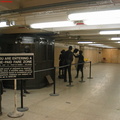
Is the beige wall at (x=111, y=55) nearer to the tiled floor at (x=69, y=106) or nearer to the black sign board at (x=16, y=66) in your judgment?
the tiled floor at (x=69, y=106)

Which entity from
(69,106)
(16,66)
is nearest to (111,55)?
(69,106)

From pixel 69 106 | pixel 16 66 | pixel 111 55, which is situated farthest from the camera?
pixel 111 55

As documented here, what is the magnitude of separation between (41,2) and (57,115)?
247 centimetres

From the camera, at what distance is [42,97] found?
4465 millimetres

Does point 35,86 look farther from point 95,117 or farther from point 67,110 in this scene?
point 95,117

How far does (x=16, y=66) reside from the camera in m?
3.07

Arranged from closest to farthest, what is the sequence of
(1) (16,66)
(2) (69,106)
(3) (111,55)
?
1. (1) (16,66)
2. (2) (69,106)
3. (3) (111,55)

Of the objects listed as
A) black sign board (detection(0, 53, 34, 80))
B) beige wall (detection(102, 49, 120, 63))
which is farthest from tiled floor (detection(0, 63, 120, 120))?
beige wall (detection(102, 49, 120, 63))

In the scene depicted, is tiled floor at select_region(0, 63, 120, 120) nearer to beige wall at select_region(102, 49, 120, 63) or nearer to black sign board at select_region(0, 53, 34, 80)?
black sign board at select_region(0, 53, 34, 80)

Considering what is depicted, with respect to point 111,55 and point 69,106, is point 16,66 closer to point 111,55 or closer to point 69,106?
point 69,106

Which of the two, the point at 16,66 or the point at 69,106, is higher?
the point at 16,66

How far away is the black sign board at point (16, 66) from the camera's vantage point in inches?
119

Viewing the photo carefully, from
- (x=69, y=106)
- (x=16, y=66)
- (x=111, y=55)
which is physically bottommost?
(x=69, y=106)

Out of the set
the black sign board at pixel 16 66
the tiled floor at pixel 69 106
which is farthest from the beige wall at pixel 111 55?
the black sign board at pixel 16 66
